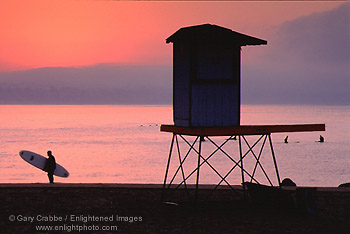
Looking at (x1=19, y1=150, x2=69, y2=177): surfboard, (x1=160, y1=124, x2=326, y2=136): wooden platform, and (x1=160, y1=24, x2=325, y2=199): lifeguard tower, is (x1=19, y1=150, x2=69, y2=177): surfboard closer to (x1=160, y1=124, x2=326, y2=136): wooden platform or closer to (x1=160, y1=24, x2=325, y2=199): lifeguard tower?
(x1=160, y1=124, x2=326, y2=136): wooden platform

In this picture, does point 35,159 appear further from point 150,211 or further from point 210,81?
point 210,81

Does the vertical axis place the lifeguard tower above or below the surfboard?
above

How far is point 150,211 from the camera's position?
17.2 metres

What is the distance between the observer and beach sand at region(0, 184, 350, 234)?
15.0 meters

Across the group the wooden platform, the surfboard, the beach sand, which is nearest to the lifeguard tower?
the wooden platform

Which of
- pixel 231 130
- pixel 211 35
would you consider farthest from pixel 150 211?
pixel 211 35

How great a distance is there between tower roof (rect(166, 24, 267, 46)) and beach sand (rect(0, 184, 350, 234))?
514 centimetres

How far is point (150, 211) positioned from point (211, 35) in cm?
577

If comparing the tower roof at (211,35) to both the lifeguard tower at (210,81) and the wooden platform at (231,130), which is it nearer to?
the lifeguard tower at (210,81)

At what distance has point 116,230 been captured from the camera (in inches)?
578

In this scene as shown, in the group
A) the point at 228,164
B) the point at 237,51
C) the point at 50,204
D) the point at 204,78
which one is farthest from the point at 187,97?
the point at 228,164

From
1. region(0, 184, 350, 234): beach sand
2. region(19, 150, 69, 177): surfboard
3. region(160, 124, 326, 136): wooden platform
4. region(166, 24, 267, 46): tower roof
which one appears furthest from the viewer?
region(19, 150, 69, 177): surfboard

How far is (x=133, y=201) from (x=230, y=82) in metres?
5.21

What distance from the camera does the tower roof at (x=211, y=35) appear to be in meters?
16.9
